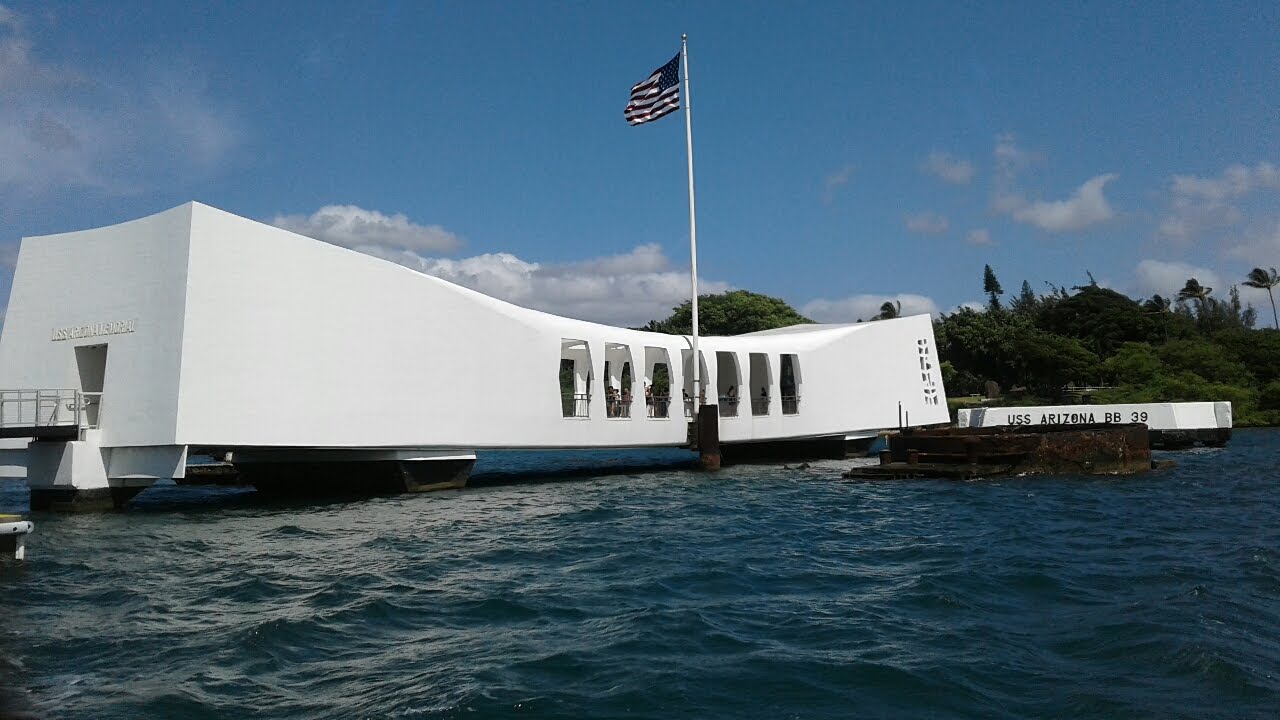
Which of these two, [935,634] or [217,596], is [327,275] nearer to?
[217,596]

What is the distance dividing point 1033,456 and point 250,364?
1873cm

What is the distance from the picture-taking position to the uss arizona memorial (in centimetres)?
1652

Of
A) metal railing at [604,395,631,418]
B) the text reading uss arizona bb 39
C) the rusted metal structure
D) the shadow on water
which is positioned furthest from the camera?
the text reading uss arizona bb 39

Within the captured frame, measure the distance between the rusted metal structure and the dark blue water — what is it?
621 cm

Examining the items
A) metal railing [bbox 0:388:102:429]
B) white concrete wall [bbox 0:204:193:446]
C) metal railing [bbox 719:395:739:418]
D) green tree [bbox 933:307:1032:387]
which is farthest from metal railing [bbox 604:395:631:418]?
green tree [bbox 933:307:1032:387]

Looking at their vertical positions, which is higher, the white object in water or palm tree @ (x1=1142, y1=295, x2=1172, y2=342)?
palm tree @ (x1=1142, y1=295, x2=1172, y2=342)

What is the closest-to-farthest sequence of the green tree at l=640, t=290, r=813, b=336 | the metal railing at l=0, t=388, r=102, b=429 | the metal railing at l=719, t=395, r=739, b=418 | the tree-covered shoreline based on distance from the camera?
1. the metal railing at l=0, t=388, r=102, b=429
2. the metal railing at l=719, t=395, r=739, b=418
3. the tree-covered shoreline
4. the green tree at l=640, t=290, r=813, b=336

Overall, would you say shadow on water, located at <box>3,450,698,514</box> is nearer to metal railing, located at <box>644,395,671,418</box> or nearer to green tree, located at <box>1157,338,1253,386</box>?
metal railing, located at <box>644,395,671,418</box>

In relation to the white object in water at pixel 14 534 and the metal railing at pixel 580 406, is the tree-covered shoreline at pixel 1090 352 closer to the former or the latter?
the metal railing at pixel 580 406

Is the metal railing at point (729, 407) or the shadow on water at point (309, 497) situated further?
the metal railing at point (729, 407)

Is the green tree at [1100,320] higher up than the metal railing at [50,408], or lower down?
higher up

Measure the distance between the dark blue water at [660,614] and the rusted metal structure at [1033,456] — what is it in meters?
6.21

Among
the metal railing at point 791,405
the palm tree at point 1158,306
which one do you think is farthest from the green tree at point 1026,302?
the metal railing at point 791,405

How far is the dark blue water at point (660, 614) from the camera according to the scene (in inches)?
234
